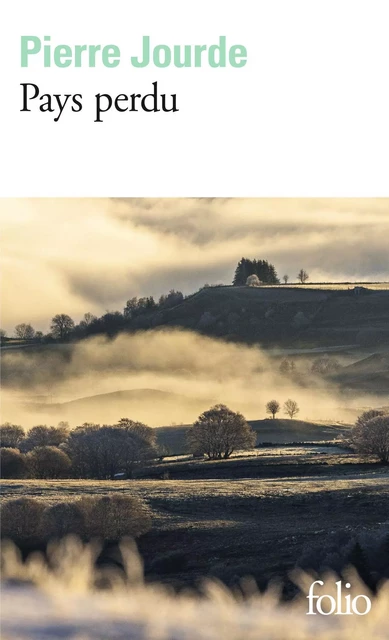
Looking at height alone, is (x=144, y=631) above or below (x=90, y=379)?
below

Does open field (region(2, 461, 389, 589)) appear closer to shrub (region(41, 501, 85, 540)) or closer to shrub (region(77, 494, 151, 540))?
shrub (region(77, 494, 151, 540))

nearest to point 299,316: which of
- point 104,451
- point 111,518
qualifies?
point 104,451

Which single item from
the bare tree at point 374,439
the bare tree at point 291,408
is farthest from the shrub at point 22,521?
the bare tree at point 291,408

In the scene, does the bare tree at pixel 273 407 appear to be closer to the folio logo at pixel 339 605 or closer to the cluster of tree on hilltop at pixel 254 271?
the cluster of tree on hilltop at pixel 254 271

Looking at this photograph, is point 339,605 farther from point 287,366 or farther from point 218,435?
point 287,366

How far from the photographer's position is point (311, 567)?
26578mm

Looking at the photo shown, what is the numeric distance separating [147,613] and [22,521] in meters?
12.2

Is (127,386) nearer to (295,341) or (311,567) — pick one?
(295,341)

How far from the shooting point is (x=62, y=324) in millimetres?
62062

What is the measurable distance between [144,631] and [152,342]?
180 feet

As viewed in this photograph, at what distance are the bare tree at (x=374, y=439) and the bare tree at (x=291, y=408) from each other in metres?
22.4

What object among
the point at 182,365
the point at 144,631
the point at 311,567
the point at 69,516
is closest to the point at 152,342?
the point at 182,365

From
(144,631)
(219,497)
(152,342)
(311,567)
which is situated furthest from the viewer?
(152,342)

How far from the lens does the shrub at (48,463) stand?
53.0 m
